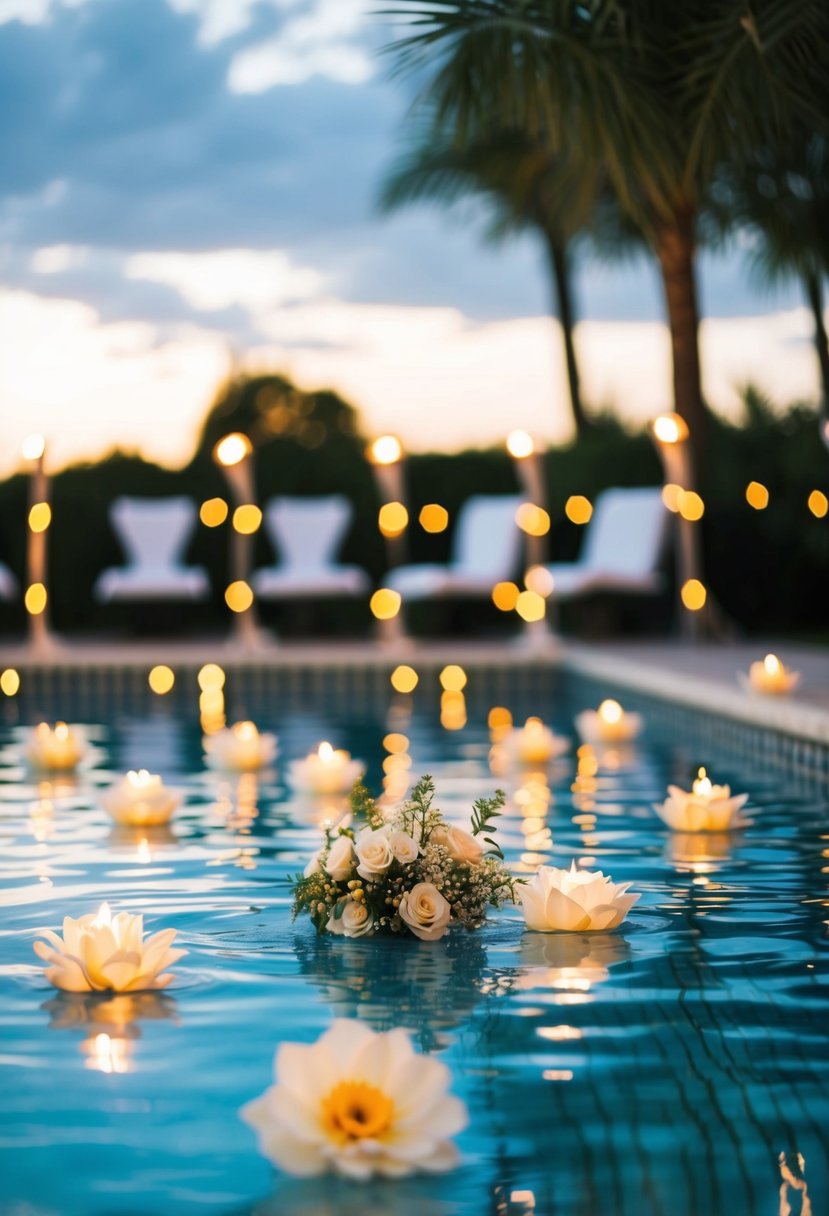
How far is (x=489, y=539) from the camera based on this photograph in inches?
486

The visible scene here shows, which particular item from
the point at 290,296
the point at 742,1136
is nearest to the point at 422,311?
the point at 290,296

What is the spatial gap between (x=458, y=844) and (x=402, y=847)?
16 cm

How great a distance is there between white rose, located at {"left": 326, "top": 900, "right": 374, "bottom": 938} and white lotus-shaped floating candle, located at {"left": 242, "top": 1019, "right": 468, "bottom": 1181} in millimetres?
1303

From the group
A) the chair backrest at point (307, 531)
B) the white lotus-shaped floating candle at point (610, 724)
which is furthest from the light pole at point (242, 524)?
the white lotus-shaped floating candle at point (610, 724)

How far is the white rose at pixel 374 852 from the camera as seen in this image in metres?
3.14

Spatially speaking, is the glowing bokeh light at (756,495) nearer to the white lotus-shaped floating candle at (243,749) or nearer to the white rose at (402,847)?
the white lotus-shaped floating candle at (243,749)

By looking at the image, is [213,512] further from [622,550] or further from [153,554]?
[622,550]

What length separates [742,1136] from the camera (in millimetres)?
2217

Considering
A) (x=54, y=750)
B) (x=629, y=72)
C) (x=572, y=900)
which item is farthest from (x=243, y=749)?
(x=629, y=72)

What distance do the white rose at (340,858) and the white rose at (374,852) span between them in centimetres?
3

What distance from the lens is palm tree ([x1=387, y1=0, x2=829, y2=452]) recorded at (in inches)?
355

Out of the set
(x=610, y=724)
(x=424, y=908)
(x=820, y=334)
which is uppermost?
(x=820, y=334)

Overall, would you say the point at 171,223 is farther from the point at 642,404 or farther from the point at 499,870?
the point at 499,870

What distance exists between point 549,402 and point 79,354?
4952 millimetres
